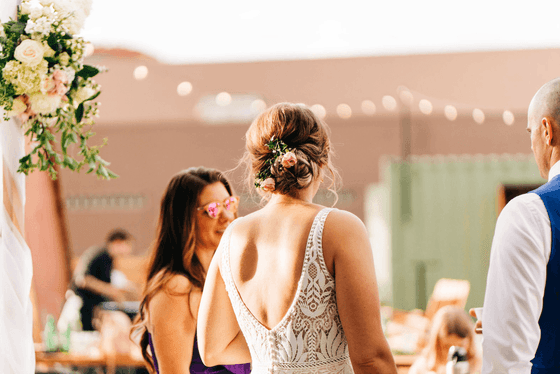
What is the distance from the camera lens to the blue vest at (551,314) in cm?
125

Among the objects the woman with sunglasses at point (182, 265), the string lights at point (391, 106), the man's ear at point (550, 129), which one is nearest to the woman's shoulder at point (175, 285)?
the woman with sunglasses at point (182, 265)

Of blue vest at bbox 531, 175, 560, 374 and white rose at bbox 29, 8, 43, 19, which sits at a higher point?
white rose at bbox 29, 8, 43, 19

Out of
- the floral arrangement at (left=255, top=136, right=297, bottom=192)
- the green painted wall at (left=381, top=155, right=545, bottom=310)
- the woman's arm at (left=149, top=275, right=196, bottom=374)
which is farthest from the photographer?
the green painted wall at (left=381, top=155, right=545, bottom=310)

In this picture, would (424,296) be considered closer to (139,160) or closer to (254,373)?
(139,160)

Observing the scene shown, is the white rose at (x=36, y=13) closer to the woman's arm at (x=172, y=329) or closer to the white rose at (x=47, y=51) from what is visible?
the white rose at (x=47, y=51)

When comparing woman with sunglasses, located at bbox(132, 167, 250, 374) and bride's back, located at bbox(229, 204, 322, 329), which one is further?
woman with sunglasses, located at bbox(132, 167, 250, 374)

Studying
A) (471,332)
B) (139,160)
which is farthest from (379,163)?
(471,332)

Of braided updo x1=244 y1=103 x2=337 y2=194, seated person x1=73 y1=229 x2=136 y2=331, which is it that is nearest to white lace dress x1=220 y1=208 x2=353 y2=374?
braided updo x1=244 y1=103 x2=337 y2=194

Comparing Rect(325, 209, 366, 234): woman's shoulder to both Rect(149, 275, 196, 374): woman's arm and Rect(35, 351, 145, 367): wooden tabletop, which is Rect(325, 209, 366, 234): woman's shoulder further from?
Rect(35, 351, 145, 367): wooden tabletop

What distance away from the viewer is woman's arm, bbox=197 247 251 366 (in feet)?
4.93

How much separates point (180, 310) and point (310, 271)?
1.93 feet

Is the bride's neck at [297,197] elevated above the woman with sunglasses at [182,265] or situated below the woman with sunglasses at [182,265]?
above

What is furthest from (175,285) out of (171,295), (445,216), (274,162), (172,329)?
(445,216)

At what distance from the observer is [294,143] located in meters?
1.38
